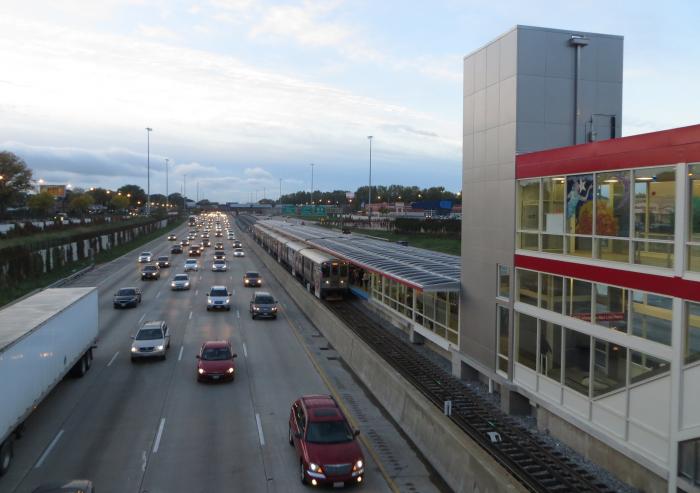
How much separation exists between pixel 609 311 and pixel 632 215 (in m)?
2.25

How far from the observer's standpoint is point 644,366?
40.0ft

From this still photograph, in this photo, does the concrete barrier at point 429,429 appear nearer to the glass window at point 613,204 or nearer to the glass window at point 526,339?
the glass window at point 526,339

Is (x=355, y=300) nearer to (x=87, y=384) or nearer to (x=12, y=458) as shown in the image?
(x=87, y=384)

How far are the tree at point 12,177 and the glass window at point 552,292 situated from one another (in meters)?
96.8

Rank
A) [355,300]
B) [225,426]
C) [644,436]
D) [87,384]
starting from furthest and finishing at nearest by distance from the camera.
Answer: [355,300] → [87,384] → [225,426] → [644,436]

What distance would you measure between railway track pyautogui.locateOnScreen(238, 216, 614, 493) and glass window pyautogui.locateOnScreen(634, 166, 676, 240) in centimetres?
560

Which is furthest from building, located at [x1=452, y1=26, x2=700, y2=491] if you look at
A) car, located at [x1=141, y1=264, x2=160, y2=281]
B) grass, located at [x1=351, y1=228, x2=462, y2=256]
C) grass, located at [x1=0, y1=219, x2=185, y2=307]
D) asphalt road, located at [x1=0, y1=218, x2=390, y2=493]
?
grass, located at [x1=351, y1=228, x2=462, y2=256]

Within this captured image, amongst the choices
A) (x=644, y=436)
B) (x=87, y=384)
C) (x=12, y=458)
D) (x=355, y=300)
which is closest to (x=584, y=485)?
(x=644, y=436)

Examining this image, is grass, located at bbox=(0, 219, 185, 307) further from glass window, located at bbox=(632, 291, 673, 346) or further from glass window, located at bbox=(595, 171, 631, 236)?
glass window, located at bbox=(632, 291, 673, 346)

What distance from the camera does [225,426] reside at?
1653 centimetres

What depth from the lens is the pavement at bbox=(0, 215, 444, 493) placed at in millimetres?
13289

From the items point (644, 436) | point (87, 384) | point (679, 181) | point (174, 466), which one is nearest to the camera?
point (679, 181)

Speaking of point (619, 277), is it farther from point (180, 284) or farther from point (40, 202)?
point (40, 202)

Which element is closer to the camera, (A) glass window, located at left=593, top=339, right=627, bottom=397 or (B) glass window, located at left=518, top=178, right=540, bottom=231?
(A) glass window, located at left=593, top=339, right=627, bottom=397
